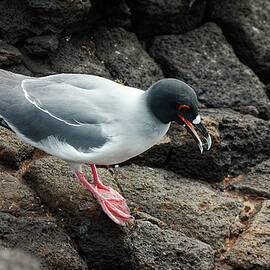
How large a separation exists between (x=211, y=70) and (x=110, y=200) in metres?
2.72

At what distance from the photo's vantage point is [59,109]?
4.39 m

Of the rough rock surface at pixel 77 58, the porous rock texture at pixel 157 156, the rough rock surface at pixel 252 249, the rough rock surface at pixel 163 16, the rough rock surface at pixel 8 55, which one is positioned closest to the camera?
the porous rock texture at pixel 157 156

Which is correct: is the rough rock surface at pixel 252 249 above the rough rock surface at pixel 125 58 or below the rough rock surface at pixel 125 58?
below

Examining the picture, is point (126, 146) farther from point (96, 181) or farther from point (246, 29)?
point (246, 29)

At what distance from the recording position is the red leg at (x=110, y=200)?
14.9 feet

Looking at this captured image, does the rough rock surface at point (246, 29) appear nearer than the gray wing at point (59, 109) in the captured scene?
No

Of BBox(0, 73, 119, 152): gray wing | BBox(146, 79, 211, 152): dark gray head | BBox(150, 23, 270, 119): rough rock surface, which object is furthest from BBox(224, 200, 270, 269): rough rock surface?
BBox(150, 23, 270, 119): rough rock surface

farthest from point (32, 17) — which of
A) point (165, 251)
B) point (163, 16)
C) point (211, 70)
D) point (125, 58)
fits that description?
point (165, 251)

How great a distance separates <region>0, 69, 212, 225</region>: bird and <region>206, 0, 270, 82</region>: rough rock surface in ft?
10.1

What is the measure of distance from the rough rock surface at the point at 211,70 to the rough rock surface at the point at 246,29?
0.94ft

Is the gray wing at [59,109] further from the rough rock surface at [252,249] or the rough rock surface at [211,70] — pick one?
the rough rock surface at [211,70]

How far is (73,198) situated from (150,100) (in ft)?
3.93

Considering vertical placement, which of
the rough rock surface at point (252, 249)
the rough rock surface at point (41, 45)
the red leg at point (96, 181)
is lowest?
the rough rock surface at point (252, 249)

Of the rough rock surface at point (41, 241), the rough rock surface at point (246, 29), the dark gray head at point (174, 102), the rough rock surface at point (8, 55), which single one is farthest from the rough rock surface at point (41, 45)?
the rough rock surface at point (246, 29)
